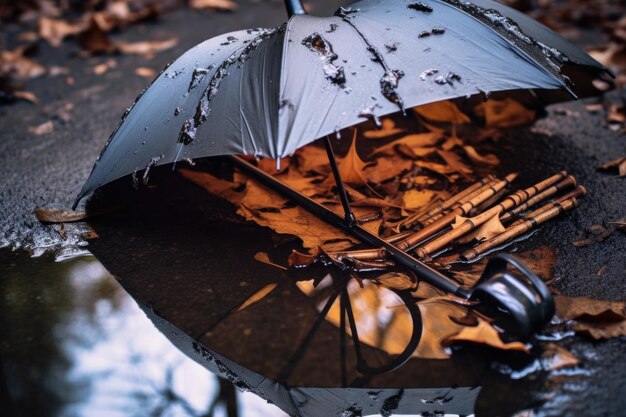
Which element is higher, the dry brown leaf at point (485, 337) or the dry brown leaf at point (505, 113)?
the dry brown leaf at point (505, 113)

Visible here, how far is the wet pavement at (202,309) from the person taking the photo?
162 centimetres

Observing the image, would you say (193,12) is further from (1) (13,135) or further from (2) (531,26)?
(2) (531,26)

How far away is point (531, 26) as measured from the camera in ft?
6.91

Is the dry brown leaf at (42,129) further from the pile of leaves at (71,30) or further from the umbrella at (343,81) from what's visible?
the umbrella at (343,81)

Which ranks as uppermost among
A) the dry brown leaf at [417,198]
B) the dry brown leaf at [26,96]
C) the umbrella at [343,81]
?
the umbrella at [343,81]

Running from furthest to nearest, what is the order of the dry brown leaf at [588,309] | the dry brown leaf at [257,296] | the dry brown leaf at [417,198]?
the dry brown leaf at [417,198] → the dry brown leaf at [257,296] → the dry brown leaf at [588,309]

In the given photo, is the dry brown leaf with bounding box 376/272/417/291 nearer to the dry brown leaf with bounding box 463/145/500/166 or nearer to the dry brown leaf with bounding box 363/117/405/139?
the dry brown leaf with bounding box 463/145/500/166

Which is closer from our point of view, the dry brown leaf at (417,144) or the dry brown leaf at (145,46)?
the dry brown leaf at (417,144)

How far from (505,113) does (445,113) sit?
0.31 m

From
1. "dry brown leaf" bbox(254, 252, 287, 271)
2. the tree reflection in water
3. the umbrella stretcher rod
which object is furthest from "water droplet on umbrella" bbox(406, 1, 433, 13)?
the tree reflection in water

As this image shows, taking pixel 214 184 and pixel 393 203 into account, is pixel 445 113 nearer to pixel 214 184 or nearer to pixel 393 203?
pixel 393 203

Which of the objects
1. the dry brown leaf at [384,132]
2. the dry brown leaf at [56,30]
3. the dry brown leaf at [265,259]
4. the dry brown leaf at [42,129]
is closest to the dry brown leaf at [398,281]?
the dry brown leaf at [265,259]

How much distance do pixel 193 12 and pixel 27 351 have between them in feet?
12.8

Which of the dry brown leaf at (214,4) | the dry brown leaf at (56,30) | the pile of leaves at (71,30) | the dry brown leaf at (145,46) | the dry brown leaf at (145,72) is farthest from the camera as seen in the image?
the dry brown leaf at (214,4)
